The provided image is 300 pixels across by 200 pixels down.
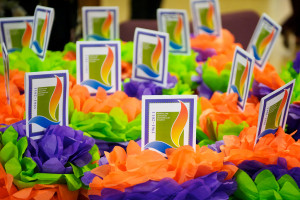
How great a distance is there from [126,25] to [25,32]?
3.75 feet

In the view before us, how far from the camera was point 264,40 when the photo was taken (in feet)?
6.21

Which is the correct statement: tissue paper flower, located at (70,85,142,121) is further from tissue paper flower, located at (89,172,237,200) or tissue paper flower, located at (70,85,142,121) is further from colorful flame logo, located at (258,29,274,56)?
colorful flame logo, located at (258,29,274,56)

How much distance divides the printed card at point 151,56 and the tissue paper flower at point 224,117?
0.87 feet

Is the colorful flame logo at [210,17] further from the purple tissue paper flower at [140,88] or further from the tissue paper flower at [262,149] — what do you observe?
the tissue paper flower at [262,149]

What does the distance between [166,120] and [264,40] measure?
86cm

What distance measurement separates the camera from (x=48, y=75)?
1.25 meters

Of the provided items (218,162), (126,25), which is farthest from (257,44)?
(126,25)

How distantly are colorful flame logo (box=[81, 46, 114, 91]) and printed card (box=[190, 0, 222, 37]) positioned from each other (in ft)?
2.66

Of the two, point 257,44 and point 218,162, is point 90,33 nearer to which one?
point 257,44

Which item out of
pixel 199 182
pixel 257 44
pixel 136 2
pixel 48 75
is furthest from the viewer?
pixel 136 2

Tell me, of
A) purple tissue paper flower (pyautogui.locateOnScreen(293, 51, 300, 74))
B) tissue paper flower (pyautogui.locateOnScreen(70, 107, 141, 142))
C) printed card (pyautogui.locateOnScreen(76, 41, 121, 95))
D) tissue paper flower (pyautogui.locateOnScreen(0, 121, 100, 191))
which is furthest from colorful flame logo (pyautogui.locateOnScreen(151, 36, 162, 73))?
tissue paper flower (pyautogui.locateOnScreen(0, 121, 100, 191))

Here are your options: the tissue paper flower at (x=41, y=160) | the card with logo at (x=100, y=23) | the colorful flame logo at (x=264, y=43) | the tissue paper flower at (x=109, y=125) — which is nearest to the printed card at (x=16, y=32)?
the card with logo at (x=100, y=23)

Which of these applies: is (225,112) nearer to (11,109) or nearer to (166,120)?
(166,120)

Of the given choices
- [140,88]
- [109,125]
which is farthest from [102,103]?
[140,88]
